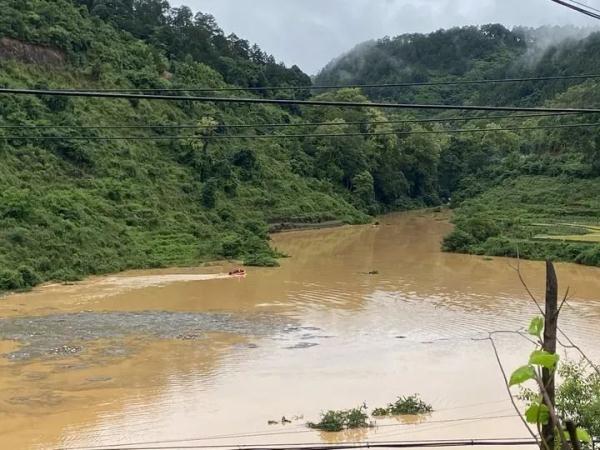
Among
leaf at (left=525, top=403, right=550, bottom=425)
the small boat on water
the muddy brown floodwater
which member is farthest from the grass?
leaf at (left=525, top=403, right=550, bottom=425)

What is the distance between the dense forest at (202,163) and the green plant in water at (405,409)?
15.8 feet

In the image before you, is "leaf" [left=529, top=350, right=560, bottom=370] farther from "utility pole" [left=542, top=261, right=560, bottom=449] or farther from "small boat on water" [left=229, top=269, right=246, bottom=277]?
"small boat on water" [left=229, top=269, right=246, bottom=277]

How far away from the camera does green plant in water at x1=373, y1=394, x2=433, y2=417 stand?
1030 centimetres

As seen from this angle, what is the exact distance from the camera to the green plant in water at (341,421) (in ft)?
32.2

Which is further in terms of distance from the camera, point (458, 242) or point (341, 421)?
point (458, 242)

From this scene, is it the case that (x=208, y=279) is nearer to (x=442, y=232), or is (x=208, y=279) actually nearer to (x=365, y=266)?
(x=365, y=266)

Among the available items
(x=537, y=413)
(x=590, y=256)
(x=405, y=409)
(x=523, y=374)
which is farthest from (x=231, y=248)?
(x=523, y=374)

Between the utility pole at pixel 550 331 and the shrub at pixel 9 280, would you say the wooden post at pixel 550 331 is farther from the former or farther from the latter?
the shrub at pixel 9 280

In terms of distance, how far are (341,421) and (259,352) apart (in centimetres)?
407

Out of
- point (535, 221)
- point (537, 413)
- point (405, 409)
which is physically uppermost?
point (537, 413)

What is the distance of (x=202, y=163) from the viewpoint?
34094 mm

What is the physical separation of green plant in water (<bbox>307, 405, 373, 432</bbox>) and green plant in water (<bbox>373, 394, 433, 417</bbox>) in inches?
13.2

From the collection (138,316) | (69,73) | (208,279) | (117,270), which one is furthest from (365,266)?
(69,73)

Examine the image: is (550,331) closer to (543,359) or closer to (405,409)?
(543,359)
